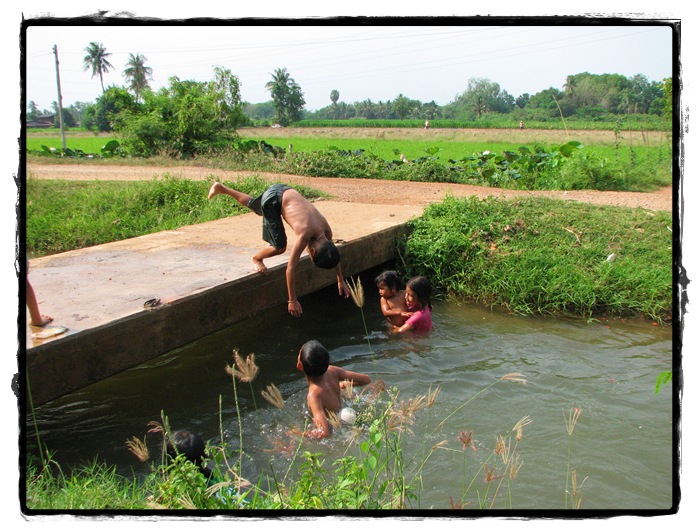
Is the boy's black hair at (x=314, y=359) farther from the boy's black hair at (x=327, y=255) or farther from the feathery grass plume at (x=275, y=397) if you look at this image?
the feathery grass plume at (x=275, y=397)

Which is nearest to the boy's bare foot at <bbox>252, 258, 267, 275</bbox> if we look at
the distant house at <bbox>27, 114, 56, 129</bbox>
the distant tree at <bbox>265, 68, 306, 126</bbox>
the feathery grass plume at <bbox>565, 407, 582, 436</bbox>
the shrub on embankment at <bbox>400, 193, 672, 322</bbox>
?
the distant house at <bbox>27, 114, 56, 129</bbox>

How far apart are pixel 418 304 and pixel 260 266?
1.75 m

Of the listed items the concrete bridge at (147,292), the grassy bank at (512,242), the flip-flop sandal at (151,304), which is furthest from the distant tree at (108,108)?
the flip-flop sandal at (151,304)

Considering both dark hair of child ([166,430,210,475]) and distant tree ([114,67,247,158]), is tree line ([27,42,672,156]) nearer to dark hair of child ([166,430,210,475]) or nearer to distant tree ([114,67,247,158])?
distant tree ([114,67,247,158])

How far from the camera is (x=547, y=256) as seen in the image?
726 centimetres

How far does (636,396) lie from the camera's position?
4.85m

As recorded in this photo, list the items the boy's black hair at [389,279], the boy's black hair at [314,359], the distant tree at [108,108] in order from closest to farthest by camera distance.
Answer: the boy's black hair at [314,359] → the boy's black hair at [389,279] → the distant tree at [108,108]

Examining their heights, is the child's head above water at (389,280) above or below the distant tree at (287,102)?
below

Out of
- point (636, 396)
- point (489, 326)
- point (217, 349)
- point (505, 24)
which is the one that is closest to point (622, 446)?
point (636, 396)

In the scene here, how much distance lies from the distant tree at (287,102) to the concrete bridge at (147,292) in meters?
27.1

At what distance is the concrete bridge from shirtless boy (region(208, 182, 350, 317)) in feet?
0.51

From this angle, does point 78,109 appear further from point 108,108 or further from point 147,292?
point 147,292

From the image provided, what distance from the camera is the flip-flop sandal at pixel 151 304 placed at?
392 cm

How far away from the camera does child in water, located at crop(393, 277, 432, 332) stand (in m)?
5.98
